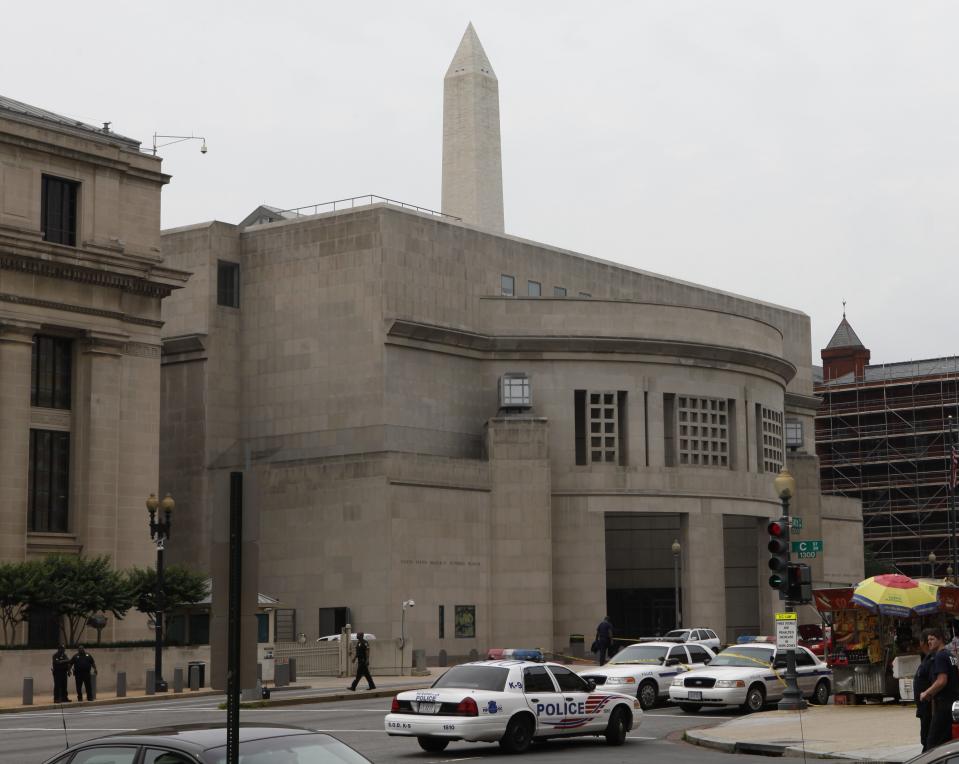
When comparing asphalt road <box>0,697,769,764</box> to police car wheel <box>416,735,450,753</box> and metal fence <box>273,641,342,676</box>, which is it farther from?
metal fence <box>273,641,342,676</box>

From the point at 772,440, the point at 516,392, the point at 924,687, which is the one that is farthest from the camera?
the point at 772,440

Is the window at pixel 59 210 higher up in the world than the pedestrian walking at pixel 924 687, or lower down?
higher up

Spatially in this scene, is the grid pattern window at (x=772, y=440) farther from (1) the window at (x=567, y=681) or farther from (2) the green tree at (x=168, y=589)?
(1) the window at (x=567, y=681)

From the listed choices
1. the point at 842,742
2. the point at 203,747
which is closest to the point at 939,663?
the point at 842,742

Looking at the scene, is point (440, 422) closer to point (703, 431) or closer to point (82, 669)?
point (703, 431)

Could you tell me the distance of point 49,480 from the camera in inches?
2144

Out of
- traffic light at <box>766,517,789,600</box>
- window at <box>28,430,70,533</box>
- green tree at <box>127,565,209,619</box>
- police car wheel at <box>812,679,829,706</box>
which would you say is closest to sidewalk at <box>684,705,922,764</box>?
police car wheel at <box>812,679,829,706</box>

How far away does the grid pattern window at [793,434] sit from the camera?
86750mm

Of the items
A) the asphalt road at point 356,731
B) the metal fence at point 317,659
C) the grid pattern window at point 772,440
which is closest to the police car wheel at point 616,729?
the asphalt road at point 356,731

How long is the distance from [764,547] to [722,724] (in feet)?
148

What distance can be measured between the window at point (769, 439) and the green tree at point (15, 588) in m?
37.2

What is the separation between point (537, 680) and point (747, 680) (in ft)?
29.4

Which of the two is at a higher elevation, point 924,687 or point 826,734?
point 924,687

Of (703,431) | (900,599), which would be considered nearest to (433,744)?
(900,599)
